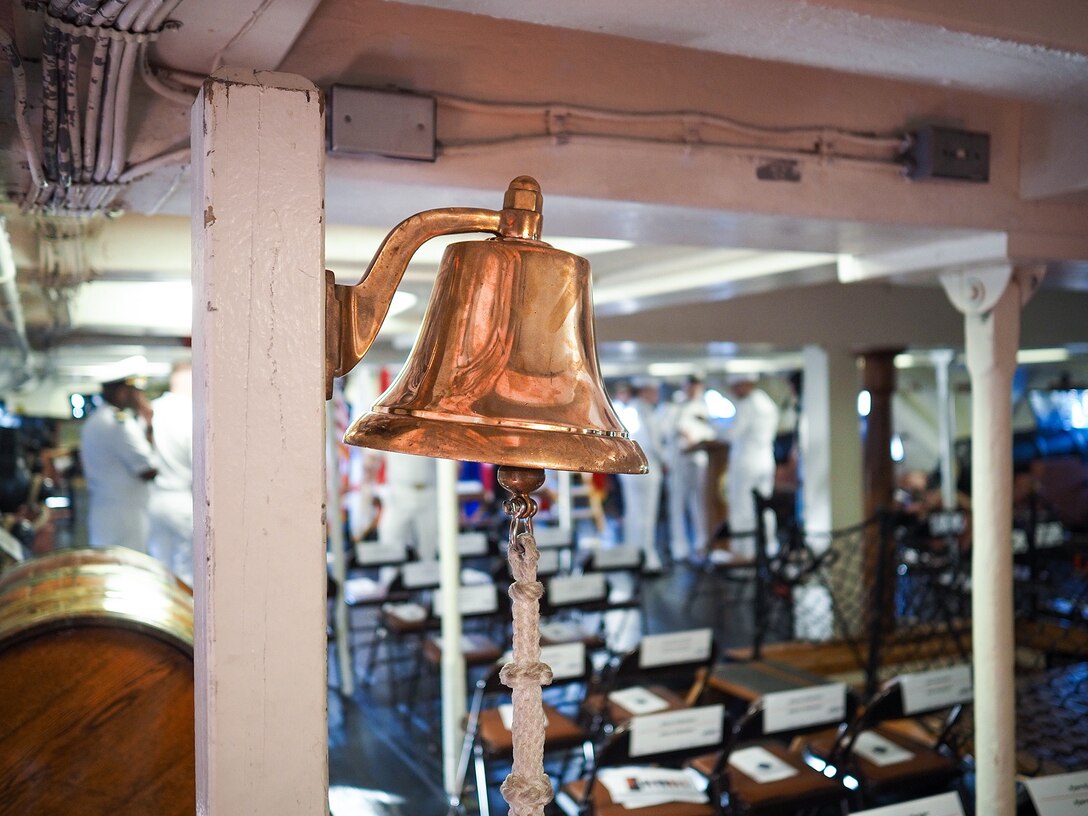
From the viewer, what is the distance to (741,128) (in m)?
2.19

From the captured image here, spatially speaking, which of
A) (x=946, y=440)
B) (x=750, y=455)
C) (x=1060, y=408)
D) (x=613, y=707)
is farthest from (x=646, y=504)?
(x=1060, y=408)

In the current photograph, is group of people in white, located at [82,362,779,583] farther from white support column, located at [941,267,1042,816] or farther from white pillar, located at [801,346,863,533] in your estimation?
white pillar, located at [801,346,863,533]

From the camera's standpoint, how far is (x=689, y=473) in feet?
40.8

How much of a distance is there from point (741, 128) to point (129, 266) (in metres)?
2.62

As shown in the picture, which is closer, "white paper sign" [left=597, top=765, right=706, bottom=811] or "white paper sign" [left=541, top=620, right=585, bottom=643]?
"white paper sign" [left=597, top=765, right=706, bottom=811]

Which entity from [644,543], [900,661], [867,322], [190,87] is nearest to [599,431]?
[190,87]

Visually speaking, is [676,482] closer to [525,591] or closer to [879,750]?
[879,750]

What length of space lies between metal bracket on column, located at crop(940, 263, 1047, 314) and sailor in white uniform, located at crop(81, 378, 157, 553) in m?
5.58

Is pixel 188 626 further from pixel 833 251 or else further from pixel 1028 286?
pixel 1028 286

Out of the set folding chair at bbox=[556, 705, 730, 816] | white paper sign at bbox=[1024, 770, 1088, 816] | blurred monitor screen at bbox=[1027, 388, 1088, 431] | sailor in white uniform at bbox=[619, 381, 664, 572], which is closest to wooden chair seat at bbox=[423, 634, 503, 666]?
folding chair at bbox=[556, 705, 730, 816]

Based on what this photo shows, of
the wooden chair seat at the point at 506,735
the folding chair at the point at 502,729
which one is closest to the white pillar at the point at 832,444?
the folding chair at the point at 502,729

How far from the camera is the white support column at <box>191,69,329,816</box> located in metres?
0.99

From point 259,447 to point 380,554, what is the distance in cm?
680

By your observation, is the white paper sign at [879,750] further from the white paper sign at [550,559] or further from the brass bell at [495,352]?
the white paper sign at [550,559]
